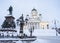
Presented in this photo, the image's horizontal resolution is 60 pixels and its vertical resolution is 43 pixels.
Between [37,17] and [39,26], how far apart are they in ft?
3.58

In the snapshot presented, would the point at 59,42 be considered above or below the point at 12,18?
below

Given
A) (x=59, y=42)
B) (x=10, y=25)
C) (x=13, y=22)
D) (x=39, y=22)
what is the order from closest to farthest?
1. (x=59, y=42)
2. (x=10, y=25)
3. (x=13, y=22)
4. (x=39, y=22)

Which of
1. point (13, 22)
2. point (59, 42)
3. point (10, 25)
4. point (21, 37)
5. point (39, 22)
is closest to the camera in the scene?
point (59, 42)

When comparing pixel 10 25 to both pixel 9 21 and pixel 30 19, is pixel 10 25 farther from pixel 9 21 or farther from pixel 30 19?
pixel 30 19

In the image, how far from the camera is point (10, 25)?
45.6 feet

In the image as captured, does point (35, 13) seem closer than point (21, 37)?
No

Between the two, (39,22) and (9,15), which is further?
(39,22)

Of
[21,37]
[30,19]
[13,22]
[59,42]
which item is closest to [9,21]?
[13,22]

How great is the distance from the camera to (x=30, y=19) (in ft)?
62.1

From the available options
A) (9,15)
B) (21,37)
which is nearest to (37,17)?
(9,15)

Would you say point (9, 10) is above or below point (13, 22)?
above

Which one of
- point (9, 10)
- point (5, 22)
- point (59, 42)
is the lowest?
point (59, 42)

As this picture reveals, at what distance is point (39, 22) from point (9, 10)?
496cm

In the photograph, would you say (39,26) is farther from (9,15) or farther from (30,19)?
(9,15)
